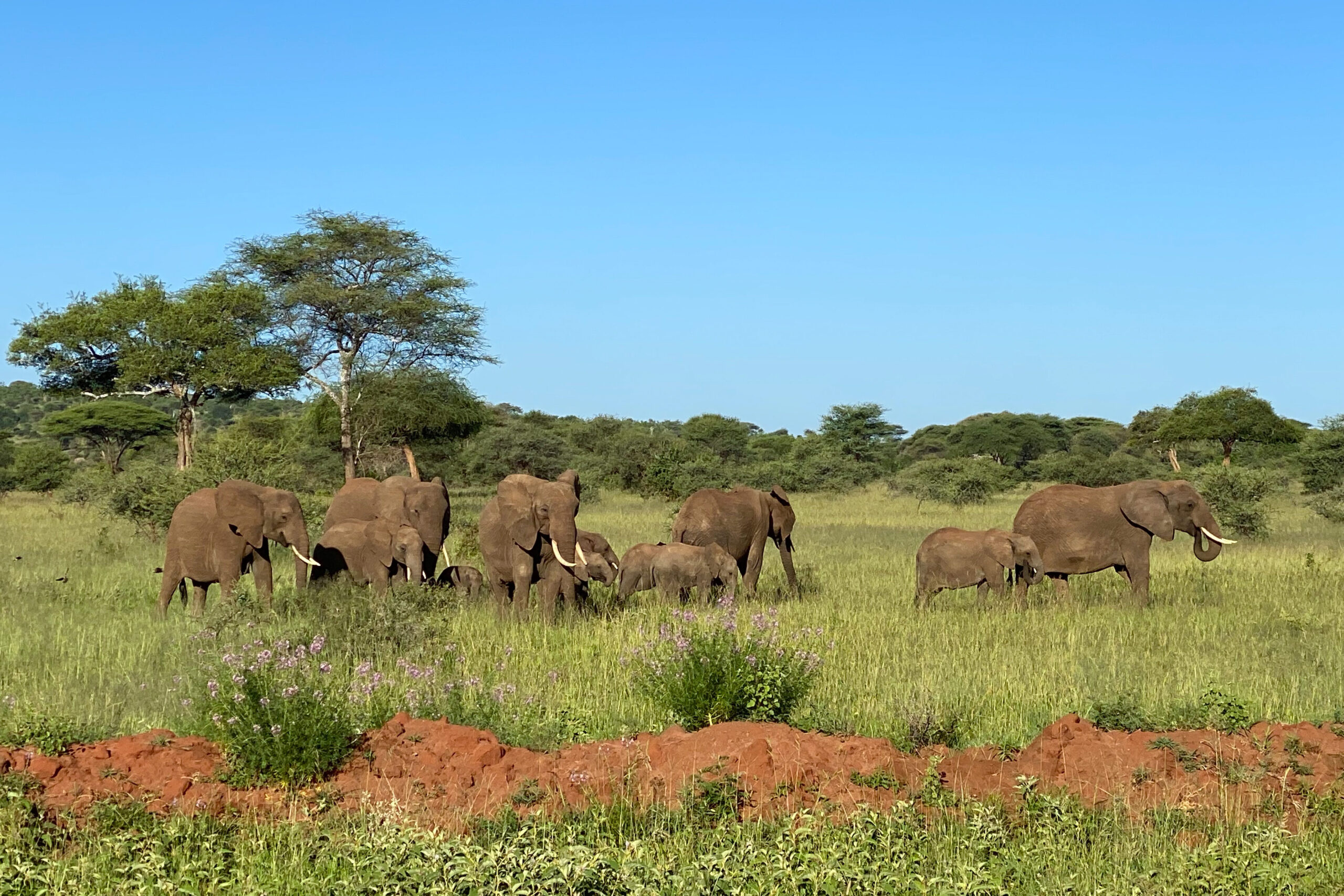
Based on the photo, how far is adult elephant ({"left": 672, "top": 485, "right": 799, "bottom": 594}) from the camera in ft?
53.5

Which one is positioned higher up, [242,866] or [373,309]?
[373,309]

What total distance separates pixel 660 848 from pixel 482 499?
1494 inches

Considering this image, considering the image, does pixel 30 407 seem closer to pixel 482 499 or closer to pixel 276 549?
pixel 482 499

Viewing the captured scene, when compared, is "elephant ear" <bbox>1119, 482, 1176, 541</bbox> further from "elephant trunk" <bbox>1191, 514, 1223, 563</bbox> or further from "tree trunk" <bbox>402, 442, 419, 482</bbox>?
"tree trunk" <bbox>402, 442, 419, 482</bbox>

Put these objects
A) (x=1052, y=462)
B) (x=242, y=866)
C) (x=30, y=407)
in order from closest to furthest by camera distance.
A: (x=242, y=866), (x=1052, y=462), (x=30, y=407)

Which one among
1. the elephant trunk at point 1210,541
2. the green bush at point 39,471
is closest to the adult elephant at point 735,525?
the elephant trunk at point 1210,541

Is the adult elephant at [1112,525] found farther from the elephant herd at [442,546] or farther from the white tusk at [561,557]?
the white tusk at [561,557]

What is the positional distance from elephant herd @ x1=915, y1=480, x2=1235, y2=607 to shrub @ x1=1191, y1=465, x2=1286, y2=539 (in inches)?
486

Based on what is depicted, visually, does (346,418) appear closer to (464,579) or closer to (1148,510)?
(464,579)

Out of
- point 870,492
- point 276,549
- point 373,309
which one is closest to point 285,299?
point 373,309

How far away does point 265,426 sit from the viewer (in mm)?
63438

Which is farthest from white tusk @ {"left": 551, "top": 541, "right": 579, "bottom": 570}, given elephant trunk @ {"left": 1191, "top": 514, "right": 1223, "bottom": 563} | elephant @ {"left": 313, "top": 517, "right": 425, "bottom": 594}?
elephant trunk @ {"left": 1191, "top": 514, "right": 1223, "bottom": 563}

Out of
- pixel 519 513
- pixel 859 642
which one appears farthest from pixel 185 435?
pixel 859 642

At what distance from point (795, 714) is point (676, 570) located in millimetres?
6092
